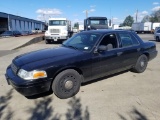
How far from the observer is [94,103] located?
418cm

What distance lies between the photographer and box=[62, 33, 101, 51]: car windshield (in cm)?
506

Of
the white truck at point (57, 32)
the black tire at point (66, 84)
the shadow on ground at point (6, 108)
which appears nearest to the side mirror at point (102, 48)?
the black tire at point (66, 84)

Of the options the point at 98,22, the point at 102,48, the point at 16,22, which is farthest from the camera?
the point at 16,22

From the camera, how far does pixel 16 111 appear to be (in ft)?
12.6

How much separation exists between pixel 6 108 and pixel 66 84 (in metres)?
1.39

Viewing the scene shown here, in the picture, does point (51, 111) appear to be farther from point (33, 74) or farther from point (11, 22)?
point (11, 22)

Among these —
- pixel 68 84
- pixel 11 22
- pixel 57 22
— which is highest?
pixel 11 22

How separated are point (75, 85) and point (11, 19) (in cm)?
5838

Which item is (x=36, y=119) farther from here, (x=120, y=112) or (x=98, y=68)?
(x=98, y=68)

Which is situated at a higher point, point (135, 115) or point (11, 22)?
point (11, 22)

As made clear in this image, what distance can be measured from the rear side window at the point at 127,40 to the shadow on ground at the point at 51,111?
2.48 m

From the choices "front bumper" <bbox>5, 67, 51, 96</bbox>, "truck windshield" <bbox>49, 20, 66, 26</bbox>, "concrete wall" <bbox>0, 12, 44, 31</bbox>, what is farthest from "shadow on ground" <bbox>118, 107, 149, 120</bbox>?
"concrete wall" <bbox>0, 12, 44, 31</bbox>

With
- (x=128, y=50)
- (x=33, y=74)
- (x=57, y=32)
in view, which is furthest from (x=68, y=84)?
(x=57, y=32)

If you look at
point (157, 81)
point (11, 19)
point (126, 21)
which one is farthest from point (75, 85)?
point (126, 21)
